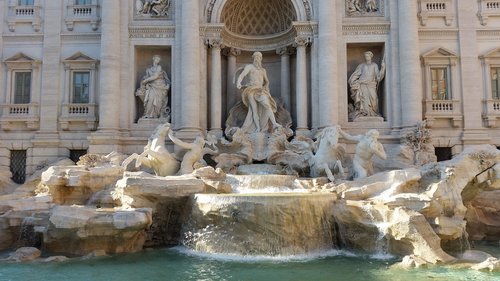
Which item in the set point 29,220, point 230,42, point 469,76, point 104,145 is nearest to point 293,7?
point 230,42

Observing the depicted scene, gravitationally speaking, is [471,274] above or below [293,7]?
below

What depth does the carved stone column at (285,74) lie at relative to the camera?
71.1 feet

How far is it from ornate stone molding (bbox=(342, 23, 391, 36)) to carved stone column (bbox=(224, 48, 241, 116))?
529cm

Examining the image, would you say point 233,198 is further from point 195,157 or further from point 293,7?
point 293,7

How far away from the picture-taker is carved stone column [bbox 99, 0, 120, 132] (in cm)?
1962

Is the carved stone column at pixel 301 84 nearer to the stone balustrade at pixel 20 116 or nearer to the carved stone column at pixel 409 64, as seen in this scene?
the carved stone column at pixel 409 64

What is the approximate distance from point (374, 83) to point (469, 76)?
4.39 m

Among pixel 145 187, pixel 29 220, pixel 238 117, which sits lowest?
pixel 29 220

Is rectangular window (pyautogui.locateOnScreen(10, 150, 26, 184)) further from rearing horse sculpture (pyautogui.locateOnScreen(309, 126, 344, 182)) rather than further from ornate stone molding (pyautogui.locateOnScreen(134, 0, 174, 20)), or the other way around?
rearing horse sculpture (pyautogui.locateOnScreen(309, 126, 344, 182))

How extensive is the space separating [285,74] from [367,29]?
4227mm

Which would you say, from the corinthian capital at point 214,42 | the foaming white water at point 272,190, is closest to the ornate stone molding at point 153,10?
the corinthian capital at point 214,42

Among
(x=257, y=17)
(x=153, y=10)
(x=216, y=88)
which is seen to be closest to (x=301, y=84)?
(x=216, y=88)

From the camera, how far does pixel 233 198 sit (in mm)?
12172

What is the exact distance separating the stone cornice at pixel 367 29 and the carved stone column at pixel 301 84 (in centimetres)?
186
